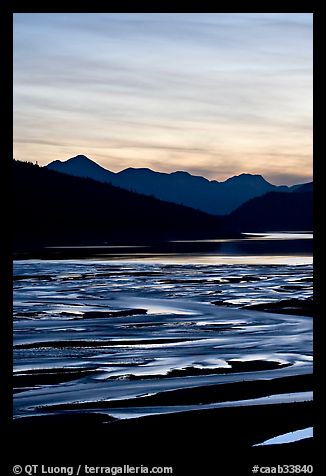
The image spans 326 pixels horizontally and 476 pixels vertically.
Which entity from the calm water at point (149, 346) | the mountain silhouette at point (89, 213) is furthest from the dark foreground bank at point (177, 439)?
the mountain silhouette at point (89, 213)

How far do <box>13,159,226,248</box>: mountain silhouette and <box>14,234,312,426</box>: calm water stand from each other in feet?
144

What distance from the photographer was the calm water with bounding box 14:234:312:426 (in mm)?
5656

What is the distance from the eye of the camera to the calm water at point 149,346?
5.66 meters

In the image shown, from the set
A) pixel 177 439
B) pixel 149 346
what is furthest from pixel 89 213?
pixel 177 439

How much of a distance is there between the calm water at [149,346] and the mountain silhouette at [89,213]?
43.8 meters

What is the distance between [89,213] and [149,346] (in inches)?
2478

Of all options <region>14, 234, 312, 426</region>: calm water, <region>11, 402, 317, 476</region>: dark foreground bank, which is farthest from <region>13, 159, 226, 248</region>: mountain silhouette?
<region>11, 402, 317, 476</region>: dark foreground bank

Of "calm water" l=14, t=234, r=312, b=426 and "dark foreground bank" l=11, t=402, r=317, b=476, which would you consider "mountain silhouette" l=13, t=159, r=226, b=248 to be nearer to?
"calm water" l=14, t=234, r=312, b=426

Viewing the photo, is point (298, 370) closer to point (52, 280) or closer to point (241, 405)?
point (241, 405)

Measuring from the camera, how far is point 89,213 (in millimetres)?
71000

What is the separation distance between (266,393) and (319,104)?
3.09m

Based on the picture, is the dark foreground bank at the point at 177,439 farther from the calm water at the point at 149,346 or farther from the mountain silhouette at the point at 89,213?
the mountain silhouette at the point at 89,213

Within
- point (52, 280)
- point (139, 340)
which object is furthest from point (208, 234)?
point (139, 340)

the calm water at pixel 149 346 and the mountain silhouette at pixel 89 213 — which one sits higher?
the mountain silhouette at pixel 89 213
